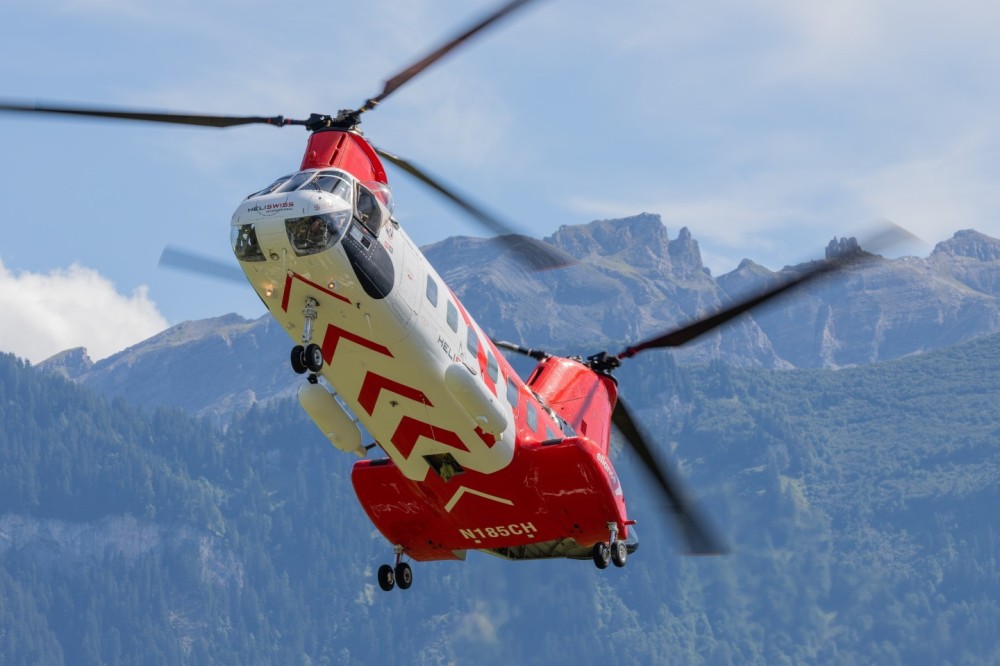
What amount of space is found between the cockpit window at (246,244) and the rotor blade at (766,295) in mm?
13911

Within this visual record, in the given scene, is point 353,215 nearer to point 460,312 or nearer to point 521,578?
point 460,312

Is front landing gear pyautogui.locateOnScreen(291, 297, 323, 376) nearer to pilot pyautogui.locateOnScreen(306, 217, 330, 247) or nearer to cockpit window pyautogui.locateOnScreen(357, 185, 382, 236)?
pilot pyautogui.locateOnScreen(306, 217, 330, 247)

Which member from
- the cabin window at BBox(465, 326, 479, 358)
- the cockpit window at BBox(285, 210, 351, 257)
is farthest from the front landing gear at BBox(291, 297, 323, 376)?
the cabin window at BBox(465, 326, 479, 358)

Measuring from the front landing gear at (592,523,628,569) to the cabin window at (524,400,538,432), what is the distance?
10.5 feet

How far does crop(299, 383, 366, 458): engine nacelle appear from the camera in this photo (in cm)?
4215

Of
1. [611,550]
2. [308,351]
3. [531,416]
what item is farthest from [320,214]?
[611,550]

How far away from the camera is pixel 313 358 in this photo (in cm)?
3953

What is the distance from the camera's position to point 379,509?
160 ft

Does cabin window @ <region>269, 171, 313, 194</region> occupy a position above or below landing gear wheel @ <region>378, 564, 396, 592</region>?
above

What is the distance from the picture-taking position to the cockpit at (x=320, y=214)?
38812 millimetres

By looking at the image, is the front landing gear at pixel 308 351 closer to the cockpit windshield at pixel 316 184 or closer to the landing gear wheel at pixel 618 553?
the cockpit windshield at pixel 316 184

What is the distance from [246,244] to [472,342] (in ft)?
24.3

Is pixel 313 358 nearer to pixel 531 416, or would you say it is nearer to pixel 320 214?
pixel 320 214

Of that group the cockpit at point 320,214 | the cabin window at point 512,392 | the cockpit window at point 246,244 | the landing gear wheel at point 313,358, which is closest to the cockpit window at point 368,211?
the cockpit at point 320,214
